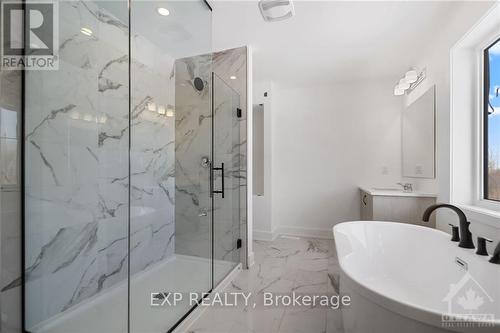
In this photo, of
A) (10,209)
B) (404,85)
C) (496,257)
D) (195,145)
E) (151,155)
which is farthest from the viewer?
(404,85)

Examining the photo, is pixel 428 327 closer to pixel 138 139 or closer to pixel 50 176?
pixel 50 176

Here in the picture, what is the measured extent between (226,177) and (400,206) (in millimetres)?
1902

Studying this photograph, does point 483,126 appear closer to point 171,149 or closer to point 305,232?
point 305,232

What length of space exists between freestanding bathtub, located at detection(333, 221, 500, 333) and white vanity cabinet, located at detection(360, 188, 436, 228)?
A: 2.17 ft

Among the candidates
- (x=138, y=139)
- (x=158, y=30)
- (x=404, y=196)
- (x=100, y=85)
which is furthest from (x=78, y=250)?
(x=404, y=196)

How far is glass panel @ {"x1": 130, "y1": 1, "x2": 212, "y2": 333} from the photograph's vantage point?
6.90 ft

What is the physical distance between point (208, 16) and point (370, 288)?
7.51 feet

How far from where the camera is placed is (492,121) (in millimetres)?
1828

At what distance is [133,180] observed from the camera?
→ 7.51ft

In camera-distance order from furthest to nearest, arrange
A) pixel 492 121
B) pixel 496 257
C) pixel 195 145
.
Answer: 1. pixel 195 145
2. pixel 492 121
3. pixel 496 257

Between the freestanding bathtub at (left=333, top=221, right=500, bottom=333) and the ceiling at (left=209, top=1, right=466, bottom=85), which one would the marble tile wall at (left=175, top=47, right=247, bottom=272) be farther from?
the freestanding bathtub at (left=333, top=221, right=500, bottom=333)

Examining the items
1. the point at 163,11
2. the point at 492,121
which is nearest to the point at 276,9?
the point at 163,11

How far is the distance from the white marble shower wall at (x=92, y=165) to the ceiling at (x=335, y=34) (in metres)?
0.85

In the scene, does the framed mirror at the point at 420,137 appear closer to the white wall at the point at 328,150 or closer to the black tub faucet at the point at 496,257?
the white wall at the point at 328,150
